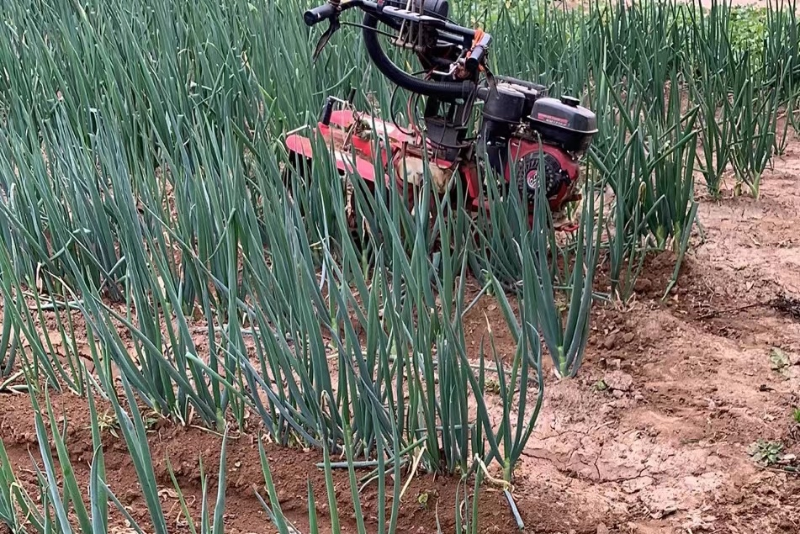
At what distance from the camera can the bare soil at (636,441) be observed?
140cm

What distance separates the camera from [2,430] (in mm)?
1663

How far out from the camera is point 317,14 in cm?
192

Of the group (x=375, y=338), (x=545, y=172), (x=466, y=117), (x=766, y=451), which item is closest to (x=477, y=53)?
(x=466, y=117)

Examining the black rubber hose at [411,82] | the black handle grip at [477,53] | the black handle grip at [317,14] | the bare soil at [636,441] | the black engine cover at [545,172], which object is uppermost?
the black handle grip at [317,14]

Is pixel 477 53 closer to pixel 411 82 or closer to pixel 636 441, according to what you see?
pixel 411 82

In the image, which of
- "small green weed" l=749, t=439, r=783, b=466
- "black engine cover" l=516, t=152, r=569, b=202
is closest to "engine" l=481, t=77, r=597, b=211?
"black engine cover" l=516, t=152, r=569, b=202

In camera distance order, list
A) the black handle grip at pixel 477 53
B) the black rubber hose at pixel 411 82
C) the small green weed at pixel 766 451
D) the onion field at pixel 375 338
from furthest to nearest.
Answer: the black rubber hose at pixel 411 82 → the black handle grip at pixel 477 53 → the small green weed at pixel 766 451 → the onion field at pixel 375 338

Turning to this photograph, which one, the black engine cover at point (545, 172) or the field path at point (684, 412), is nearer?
the field path at point (684, 412)

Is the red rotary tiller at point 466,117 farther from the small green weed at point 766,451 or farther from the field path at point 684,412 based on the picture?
the small green weed at point 766,451

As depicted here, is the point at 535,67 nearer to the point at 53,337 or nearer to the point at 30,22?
the point at 53,337

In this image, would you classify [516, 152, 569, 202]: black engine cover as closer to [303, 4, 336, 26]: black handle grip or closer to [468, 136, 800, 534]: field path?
[468, 136, 800, 534]: field path

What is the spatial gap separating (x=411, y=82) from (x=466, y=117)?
15cm

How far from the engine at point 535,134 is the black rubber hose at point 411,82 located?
0.05 metres

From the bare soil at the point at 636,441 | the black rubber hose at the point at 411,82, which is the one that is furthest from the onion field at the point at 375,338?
the black rubber hose at the point at 411,82
